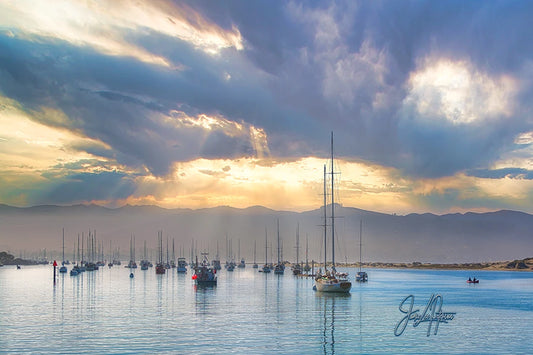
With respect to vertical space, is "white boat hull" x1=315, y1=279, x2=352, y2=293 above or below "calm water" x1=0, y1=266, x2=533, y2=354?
below

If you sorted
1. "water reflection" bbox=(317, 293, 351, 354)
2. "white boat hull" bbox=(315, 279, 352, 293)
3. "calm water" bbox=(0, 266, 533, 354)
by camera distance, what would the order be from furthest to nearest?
"white boat hull" bbox=(315, 279, 352, 293) < "water reflection" bbox=(317, 293, 351, 354) < "calm water" bbox=(0, 266, 533, 354)

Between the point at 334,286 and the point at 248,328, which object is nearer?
the point at 248,328

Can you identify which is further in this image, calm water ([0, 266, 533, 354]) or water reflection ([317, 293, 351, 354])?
water reflection ([317, 293, 351, 354])

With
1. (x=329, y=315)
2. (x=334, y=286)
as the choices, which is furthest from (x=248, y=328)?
(x=334, y=286)

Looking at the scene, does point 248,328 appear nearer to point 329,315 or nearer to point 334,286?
point 329,315

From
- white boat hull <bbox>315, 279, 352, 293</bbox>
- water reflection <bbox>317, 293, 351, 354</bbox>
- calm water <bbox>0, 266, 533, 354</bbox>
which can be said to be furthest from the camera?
white boat hull <bbox>315, 279, 352, 293</bbox>

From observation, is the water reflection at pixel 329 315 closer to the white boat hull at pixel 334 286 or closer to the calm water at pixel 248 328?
the calm water at pixel 248 328

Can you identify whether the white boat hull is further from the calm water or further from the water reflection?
the calm water

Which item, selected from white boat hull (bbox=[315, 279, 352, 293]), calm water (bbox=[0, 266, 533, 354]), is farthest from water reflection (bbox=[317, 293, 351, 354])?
white boat hull (bbox=[315, 279, 352, 293])

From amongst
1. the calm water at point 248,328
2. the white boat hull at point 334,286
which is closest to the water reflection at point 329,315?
the calm water at point 248,328

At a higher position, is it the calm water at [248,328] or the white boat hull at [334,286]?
the calm water at [248,328]

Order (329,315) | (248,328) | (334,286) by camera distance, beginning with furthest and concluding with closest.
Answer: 1. (334,286)
2. (329,315)
3. (248,328)

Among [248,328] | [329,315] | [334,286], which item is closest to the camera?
[248,328]

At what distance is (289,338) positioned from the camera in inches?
1837
